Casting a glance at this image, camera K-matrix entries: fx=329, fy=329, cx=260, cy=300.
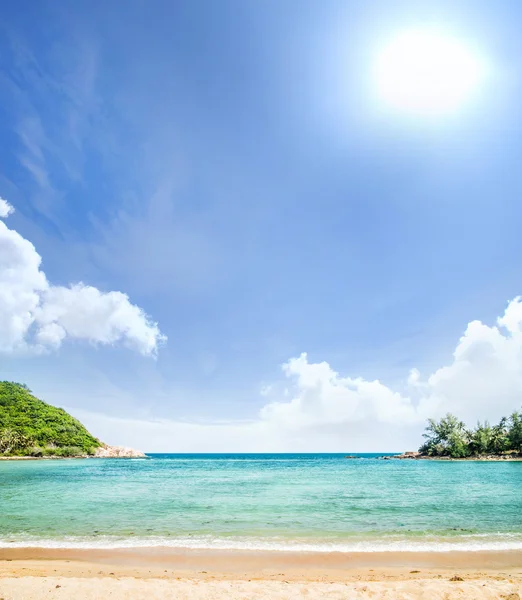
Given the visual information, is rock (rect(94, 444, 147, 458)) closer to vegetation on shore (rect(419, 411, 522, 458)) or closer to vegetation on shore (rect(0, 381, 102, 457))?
vegetation on shore (rect(0, 381, 102, 457))

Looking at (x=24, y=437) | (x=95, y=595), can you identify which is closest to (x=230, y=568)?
(x=95, y=595)

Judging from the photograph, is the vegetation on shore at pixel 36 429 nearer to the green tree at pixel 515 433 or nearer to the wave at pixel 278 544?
the wave at pixel 278 544

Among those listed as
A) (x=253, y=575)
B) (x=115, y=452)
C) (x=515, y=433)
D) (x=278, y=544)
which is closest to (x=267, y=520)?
(x=278, y=544)

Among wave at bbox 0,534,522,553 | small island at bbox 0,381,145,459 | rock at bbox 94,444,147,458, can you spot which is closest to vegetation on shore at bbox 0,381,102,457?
small island at bbox 0,381,145,459

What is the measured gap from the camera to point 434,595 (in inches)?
347

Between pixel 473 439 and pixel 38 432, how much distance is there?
440ft

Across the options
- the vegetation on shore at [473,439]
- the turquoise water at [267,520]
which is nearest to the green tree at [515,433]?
the vegetation on shore at [473,439]

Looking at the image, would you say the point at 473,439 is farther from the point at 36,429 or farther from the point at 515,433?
the point at 36,429

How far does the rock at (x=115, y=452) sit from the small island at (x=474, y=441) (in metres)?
117

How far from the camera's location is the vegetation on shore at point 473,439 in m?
89.4

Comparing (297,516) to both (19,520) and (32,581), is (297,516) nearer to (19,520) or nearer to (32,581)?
(32,581)

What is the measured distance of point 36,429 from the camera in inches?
4151

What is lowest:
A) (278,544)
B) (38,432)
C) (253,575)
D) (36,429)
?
(38,432)

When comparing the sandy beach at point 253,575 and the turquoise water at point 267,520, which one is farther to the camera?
the turquoise water at point 267,520
